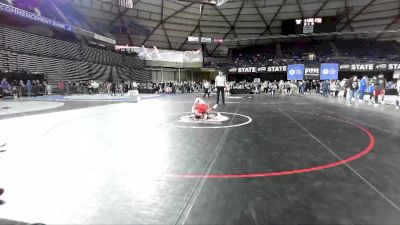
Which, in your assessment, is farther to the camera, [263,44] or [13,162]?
[263,44]

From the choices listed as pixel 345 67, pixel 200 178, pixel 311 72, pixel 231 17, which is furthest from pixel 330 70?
pixel 200 178

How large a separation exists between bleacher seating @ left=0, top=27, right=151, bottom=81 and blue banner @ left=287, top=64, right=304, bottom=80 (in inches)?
828

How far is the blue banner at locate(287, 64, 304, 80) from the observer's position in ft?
104

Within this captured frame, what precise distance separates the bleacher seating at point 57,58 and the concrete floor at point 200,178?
1936 cm

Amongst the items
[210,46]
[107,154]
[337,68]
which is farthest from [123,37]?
[107,154]

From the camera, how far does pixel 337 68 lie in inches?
1203

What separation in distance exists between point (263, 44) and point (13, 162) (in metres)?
44.8

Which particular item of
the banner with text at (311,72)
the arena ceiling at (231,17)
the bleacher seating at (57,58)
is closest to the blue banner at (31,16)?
the bleacher seating at (57,58)

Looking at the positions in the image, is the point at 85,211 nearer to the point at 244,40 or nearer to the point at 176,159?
the point at 176,159

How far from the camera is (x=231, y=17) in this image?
37375 millimetres

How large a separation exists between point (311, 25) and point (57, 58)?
1247 inches

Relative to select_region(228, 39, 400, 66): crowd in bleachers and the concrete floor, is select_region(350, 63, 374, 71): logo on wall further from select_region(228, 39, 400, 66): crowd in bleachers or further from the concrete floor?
the concrete floor

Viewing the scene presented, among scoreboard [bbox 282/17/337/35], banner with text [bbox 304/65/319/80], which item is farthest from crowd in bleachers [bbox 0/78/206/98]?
scoreboard [bbox 282/17/337/35]

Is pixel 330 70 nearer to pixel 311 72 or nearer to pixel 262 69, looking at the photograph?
pixel 311 72
